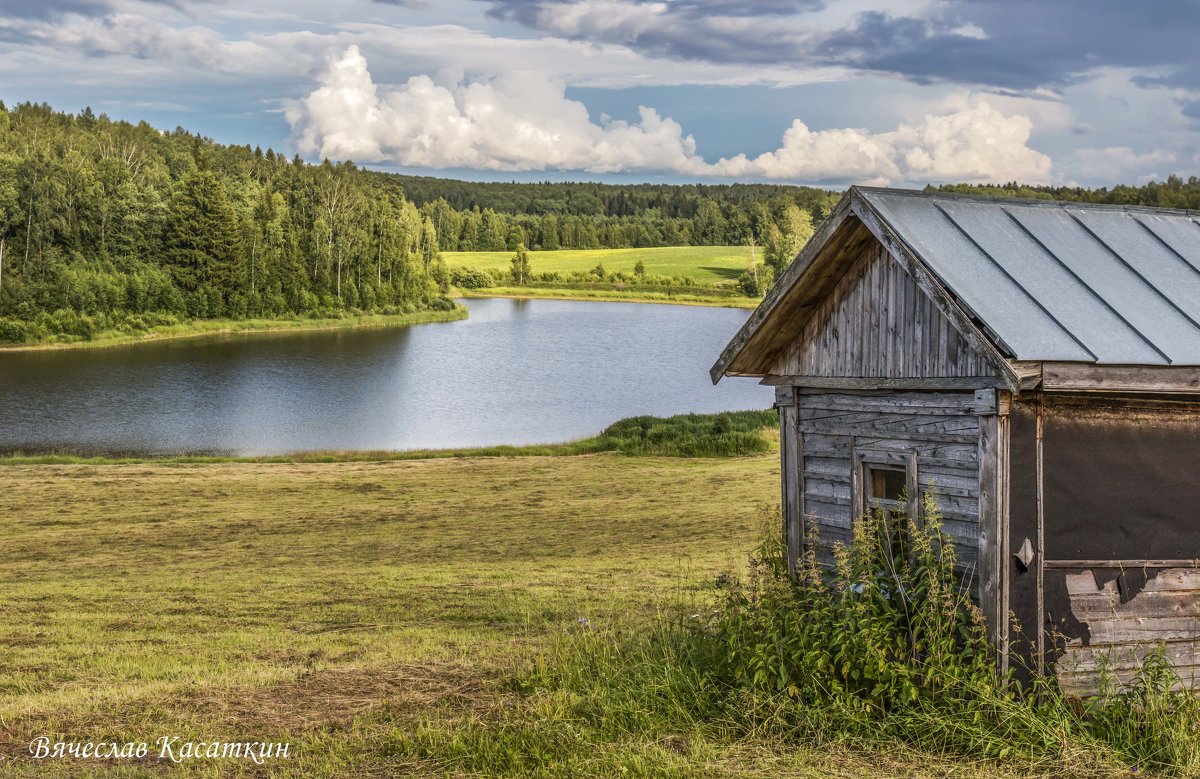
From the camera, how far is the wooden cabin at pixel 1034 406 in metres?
7.90

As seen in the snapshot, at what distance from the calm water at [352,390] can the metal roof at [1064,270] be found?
97.9ft

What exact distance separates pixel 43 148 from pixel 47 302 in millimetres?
22165

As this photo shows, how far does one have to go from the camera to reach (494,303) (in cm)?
14038

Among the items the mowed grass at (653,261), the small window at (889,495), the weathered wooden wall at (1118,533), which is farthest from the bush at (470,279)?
the weathered wooden wall at (1118,533)

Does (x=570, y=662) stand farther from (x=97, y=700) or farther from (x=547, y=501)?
(x=547, y=501)

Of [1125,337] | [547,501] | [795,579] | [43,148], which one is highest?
[43,148]

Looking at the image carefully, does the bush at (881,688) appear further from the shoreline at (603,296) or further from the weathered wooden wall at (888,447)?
the shoreline at (603,296)

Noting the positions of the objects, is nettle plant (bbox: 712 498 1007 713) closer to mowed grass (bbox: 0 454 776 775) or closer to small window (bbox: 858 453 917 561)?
small window (bbox: 858 453 917 561)

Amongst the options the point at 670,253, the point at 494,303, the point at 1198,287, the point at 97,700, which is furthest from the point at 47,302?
the point at 670,253

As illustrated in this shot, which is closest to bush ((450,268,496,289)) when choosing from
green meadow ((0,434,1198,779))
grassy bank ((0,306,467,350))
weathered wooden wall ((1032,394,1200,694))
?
grassy bank ((0,306,467,350))

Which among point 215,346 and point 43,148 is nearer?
point 215,346

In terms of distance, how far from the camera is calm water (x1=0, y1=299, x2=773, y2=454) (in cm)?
3978

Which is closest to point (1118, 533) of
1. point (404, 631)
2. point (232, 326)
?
point (404, 631)

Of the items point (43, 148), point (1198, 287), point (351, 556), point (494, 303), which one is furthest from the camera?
point (494, 303)
